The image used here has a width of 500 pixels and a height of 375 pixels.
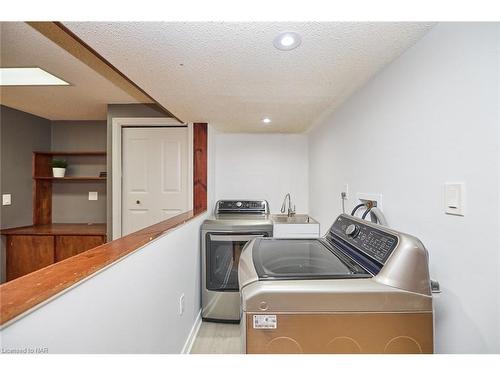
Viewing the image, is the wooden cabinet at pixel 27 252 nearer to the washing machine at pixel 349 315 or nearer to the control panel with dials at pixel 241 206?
the control panel with dials at pixel 241 206

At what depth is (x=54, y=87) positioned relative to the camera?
2.25 m

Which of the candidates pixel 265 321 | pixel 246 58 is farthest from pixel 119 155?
pixel 265 321

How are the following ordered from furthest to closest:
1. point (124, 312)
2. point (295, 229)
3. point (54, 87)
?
point (295, 229) < point (54, 87) < point (124, 312)

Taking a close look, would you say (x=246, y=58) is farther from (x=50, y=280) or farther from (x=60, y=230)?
(x=60, y=230)

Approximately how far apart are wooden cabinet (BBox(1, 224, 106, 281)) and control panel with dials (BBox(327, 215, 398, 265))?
260 centimetres

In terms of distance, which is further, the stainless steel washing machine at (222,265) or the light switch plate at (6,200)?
the light switch plate at (6,200)

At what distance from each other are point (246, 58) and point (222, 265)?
1.78 m

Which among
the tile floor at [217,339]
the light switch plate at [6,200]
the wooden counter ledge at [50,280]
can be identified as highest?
the light switch plate at [6,200]

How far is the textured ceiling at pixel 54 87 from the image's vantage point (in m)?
1.53

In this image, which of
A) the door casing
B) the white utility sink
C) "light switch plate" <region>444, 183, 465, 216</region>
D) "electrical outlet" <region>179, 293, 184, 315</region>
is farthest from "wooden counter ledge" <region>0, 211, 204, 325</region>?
the door casing

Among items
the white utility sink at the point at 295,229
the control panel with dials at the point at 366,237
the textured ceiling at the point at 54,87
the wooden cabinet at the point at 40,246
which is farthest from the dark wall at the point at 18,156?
the control panel with dials at the point at 366,237

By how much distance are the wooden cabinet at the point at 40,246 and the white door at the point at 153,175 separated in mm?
455

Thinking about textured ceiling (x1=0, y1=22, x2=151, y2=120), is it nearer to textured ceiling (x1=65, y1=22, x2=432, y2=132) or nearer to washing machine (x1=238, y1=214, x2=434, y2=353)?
textured ceiling (x1=65, y1=22, x2=432, y2=132)

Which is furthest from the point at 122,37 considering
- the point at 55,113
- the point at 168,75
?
the point at 55,113
